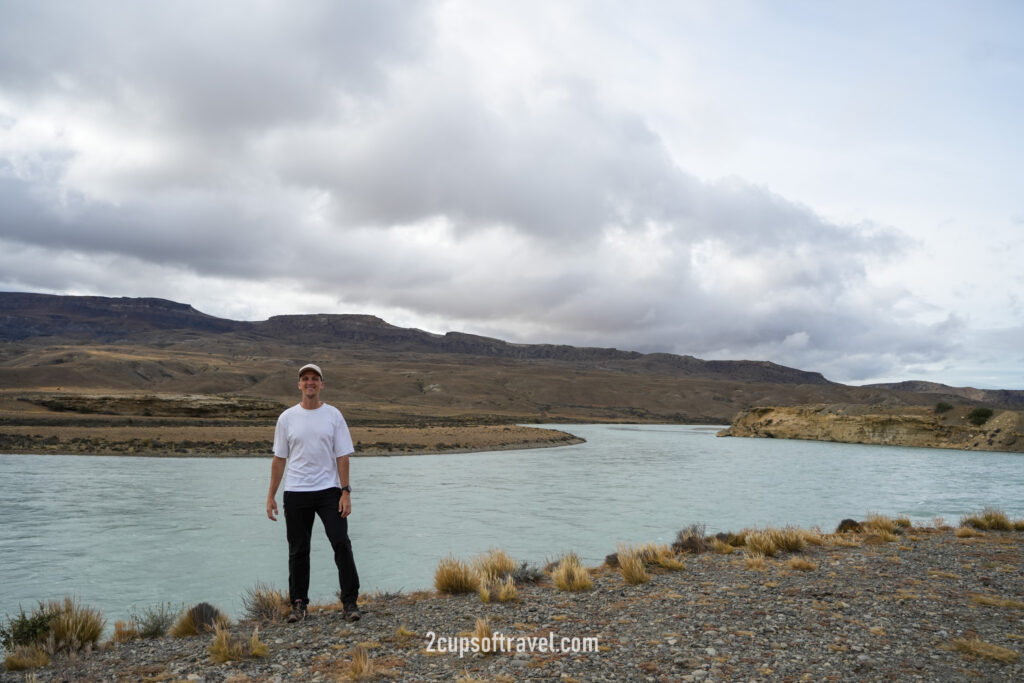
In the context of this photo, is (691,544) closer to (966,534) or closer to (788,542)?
(788,542)

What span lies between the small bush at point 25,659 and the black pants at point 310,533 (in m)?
1.96

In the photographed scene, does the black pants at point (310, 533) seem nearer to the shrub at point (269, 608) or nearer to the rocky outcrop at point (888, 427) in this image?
the shrub at point (269, 608)

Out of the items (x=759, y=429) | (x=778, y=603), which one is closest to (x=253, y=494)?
(x=778, y=603)

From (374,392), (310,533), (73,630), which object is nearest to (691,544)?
(310,533)

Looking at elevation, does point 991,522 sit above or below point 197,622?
below

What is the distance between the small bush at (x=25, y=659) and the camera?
4.93 m

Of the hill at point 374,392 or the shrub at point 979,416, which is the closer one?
the shrub at point 979,416

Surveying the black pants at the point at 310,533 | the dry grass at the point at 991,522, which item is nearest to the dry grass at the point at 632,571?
the black pants at the point at 310,533

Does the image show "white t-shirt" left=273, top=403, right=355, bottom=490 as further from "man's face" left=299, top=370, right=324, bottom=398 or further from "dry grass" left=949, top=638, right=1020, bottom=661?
"dry grass" left=949, top=638, right=1020, bottom=661

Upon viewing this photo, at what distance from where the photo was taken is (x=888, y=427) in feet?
180

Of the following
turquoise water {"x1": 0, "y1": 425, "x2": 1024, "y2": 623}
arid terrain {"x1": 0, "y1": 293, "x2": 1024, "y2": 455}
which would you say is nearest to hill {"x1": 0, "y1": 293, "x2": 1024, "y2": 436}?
arid terrain {"x1": 0, "y1": 293, "x2": 1024, "y2": 455}

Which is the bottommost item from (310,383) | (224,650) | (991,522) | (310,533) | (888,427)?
(888,427)

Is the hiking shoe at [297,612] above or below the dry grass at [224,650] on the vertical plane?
below

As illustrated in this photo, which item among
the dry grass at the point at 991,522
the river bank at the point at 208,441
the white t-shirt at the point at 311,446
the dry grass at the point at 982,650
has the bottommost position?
the river bank at the point at 208,441
